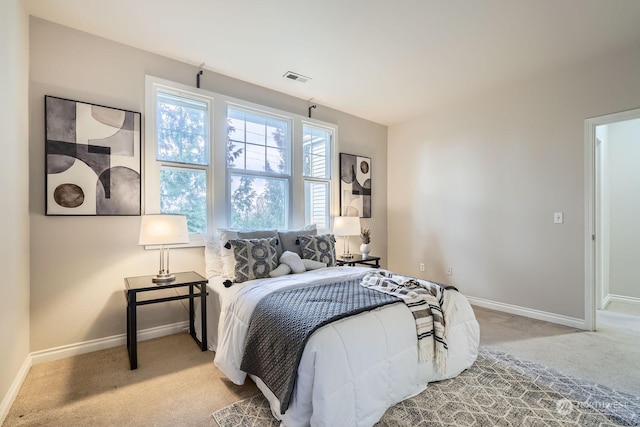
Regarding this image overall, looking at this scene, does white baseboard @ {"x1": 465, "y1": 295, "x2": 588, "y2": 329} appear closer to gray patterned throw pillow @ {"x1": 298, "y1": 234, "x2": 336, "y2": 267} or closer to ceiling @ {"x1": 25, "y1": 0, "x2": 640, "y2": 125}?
gray patterned throw pillow @ {"x1": 298, "y1": 234, "x2": 336, "y2": 267}

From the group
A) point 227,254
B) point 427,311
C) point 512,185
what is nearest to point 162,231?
point 227,254

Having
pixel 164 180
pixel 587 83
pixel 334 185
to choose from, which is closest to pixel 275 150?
pixel 334 185

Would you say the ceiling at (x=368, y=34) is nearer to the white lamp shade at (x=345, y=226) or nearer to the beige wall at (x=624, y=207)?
the white lamp shade at (x=345, y=226)

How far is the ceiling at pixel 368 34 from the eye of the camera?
220cm

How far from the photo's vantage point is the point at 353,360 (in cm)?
153

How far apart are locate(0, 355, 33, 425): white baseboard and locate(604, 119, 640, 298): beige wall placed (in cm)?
610

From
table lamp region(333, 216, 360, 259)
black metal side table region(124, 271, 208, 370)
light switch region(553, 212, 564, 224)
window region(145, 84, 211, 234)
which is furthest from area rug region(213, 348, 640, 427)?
table lamp region(333, 216, 360, 259)

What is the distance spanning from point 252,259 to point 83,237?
4.65ft

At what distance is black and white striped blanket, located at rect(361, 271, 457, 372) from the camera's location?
1884 millimetres

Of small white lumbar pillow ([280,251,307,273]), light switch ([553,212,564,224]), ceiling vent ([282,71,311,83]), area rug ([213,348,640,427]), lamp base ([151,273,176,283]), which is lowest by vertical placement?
area rug ([213,348,640,427])

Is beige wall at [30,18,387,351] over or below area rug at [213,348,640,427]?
over

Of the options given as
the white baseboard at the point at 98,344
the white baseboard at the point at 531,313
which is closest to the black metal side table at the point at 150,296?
the white baseboard at the point at 98,344

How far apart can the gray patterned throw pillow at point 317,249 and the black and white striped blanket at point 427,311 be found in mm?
967

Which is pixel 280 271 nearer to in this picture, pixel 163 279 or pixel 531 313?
pixel 163 279
